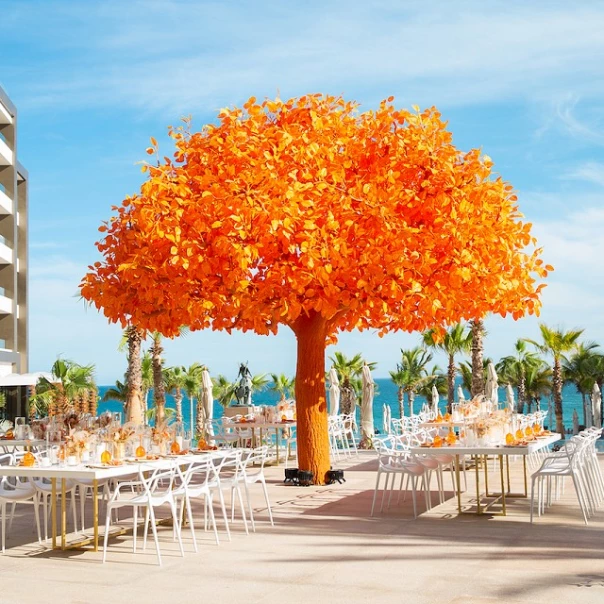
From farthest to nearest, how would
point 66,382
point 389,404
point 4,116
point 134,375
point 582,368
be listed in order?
point 389,404 → point 582,368 → point 4,116 → point 66,382 → point 134,375

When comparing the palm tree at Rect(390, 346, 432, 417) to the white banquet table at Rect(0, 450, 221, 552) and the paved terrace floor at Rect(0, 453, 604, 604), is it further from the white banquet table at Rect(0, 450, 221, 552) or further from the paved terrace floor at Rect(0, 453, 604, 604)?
the white banquet table at Rect(0, 450, 221, 552)

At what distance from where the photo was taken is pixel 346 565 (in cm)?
845

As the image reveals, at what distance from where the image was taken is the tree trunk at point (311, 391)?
49.2 ft

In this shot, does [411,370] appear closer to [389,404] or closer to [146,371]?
[146,371]

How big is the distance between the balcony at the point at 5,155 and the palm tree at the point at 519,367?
30.8 m

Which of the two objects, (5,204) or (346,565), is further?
(5,204)

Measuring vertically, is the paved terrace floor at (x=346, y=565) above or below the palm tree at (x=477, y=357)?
below

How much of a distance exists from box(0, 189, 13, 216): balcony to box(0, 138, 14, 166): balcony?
152cm

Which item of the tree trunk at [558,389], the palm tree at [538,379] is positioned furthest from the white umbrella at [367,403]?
the palm tree at [538,379]

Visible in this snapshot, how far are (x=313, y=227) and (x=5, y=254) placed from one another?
34.4 m

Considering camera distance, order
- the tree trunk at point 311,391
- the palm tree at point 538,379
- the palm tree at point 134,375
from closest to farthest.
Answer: the tree trunk at point 311,391, the palm tree at point 134,375, the palm tree at point 538,379

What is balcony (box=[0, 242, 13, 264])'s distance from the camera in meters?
42.4

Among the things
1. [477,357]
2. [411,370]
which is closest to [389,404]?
[411,370]

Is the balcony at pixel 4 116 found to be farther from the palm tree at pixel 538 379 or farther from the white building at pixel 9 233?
the palm tree at pixel 538 379
